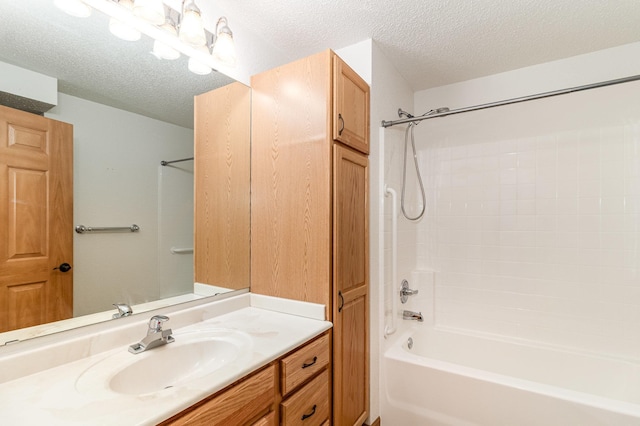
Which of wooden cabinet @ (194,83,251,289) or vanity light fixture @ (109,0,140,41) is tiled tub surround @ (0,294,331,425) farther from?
Result: vanity light fixture @ (109,0,140,41)

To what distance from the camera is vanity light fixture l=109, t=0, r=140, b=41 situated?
1.20 metres

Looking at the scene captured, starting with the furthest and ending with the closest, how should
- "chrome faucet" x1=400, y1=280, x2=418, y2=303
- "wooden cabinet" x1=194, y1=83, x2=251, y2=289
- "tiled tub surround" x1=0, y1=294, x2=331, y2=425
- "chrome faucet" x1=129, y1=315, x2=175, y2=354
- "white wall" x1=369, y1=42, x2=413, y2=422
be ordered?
"chrome faucet" x1=400, y1=280, x2=418, y2=303 < "white wall" x1=369, y1=42, x2=413, y2=422 < "wooden cabinet" x1=194, y1=83, x2=251, y2=289 < "chrome faucet" x1=129, y1=315, x2=175, y2=354 < "tiled tub surround" x1=0, y1=294, x2=331, y2=425

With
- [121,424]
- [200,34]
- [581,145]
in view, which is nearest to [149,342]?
[121,424]

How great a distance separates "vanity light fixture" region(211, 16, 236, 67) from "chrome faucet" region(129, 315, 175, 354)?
4.16 ft

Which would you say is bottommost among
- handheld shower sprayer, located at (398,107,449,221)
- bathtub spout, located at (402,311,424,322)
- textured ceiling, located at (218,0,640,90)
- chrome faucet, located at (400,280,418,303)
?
bathtub spout, located at (402,311,424,322)

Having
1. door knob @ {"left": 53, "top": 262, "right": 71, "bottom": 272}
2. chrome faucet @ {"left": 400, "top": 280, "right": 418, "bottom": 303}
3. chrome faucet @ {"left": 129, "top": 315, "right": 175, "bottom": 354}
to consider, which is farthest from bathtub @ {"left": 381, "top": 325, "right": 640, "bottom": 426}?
door knob @ {"left": 53, "top": 262, "right": 71, "bottom": 272}

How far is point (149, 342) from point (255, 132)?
120cm

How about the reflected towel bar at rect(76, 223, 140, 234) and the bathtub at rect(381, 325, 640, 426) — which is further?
the bathtub at rect(381, 325, 640, 426)

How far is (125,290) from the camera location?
126 centimetres

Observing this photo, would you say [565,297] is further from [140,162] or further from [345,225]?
[140,162]

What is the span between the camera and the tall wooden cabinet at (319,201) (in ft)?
5.02

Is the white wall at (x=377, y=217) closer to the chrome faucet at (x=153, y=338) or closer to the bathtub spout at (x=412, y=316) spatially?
Answer: the bathtub spout at (x=412, y=316)

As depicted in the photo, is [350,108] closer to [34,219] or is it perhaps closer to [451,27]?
[451,27]

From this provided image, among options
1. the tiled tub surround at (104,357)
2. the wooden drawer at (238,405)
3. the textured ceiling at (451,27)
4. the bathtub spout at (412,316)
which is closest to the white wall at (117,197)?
the tiled tub surround at (104,357)
